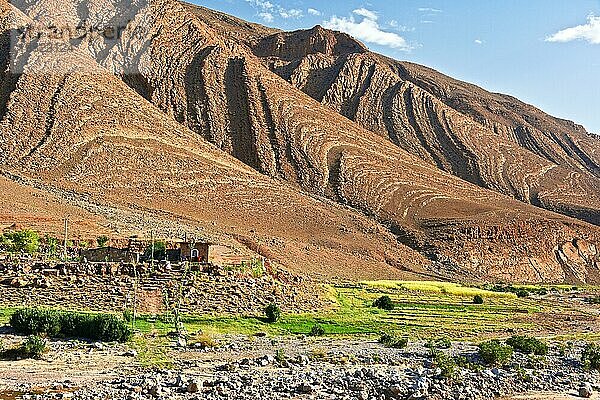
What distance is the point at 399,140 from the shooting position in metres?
121

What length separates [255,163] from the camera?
302 ft

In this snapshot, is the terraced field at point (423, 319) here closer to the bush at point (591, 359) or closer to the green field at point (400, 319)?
the green field at point (400, 319)

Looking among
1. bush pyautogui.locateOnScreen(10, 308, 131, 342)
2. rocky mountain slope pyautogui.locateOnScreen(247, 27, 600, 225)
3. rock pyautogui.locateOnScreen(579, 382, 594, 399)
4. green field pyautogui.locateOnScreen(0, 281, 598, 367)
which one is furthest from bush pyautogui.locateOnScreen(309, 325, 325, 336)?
rocky mountain slope pyautogui.locateOnScreen(247, 27, 600, 225)

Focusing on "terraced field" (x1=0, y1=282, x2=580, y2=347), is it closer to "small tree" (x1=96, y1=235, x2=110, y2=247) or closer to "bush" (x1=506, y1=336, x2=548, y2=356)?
"bush" (x1=506, y1=336, x2=548, y2=356)

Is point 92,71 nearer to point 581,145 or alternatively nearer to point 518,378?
point 518,378

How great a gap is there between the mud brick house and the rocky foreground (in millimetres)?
11809

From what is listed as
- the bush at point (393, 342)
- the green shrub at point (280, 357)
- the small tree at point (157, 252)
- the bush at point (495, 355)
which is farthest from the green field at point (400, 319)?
the small tree at point (157, 252)

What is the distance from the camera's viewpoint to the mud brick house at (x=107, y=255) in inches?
1299

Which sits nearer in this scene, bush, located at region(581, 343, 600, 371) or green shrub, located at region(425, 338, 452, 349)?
bush, located at region(581, 343, 600, 371)

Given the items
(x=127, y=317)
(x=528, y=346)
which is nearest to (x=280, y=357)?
(x=127, y=317)

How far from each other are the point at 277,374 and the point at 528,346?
10257 millimetres

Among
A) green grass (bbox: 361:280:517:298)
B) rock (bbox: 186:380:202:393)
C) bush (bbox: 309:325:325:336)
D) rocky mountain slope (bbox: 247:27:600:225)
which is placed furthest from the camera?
rocky mountain slope (bbox: 247:27:600:225)

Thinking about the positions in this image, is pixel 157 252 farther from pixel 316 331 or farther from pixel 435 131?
pixel 435 131

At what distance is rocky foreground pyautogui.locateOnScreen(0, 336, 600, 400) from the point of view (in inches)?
618
